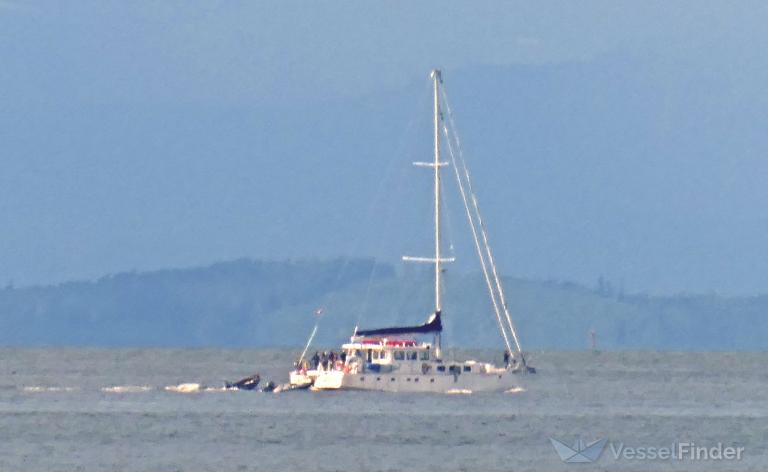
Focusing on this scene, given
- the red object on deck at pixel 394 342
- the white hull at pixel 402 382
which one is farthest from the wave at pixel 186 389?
the red object on deck at pixel 394 342

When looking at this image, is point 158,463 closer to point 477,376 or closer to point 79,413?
point 79,413

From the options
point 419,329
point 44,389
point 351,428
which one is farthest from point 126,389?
point 351,428

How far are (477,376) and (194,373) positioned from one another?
5827cm

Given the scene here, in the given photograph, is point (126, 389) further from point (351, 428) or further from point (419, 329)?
point (351, 428)

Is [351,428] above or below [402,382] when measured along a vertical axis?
below

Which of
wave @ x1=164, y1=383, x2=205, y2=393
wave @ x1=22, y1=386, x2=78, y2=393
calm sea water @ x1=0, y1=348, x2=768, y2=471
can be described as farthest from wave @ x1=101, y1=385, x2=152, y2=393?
wave @ x1=22, y1=386, x2=78, y2=393

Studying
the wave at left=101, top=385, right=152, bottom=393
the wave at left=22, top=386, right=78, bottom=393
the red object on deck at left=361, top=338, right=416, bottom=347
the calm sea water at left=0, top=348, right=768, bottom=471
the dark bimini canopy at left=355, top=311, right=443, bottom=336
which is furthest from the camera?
the wave at left=22, top=386, right=78, bottom=393

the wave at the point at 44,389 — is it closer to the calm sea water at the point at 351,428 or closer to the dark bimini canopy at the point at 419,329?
the calm sea water at the point at 351,428

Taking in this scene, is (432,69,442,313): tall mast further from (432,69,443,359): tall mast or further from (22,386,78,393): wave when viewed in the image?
(22,386,78,393): wave

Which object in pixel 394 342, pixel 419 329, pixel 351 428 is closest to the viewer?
pixel 351 428

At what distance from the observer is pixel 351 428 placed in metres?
77.4

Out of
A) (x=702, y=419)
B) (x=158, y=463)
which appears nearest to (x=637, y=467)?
(x=158, y=463)

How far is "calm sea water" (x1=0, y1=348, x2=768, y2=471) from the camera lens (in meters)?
63.7

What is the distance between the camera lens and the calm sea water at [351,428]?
6366 cm
